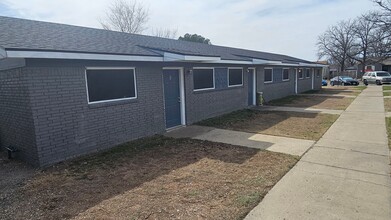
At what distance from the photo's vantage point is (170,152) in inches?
265

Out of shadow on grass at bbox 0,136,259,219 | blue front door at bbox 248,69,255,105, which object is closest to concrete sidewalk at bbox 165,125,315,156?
shadow on grass at bbox 0,136,259,219

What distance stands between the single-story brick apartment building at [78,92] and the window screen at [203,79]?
34 centimetres

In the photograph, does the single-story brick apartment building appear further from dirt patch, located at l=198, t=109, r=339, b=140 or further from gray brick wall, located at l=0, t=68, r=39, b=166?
dirt patch, located at l=198, t=109, r=339, b=140

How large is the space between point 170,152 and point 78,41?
3810 mm

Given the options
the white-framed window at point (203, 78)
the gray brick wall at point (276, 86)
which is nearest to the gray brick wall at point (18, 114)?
the white-framed window at point (203, 78)

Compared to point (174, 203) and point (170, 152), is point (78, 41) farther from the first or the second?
point (174, 203)

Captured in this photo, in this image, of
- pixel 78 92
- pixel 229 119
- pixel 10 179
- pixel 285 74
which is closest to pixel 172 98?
pixel 229 119

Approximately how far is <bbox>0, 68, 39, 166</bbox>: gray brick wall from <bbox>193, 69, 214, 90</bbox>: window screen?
609 cm

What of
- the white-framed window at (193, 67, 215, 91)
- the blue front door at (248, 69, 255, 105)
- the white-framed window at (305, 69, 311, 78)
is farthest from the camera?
the white-framed window at (305, 69, 311, 78)

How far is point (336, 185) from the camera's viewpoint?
453 cm

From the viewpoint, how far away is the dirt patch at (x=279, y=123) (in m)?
8.60

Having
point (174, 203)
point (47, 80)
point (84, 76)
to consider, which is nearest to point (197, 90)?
point (84, 76)

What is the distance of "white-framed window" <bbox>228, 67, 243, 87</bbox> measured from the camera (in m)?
12.9

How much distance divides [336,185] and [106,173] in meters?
4.32
